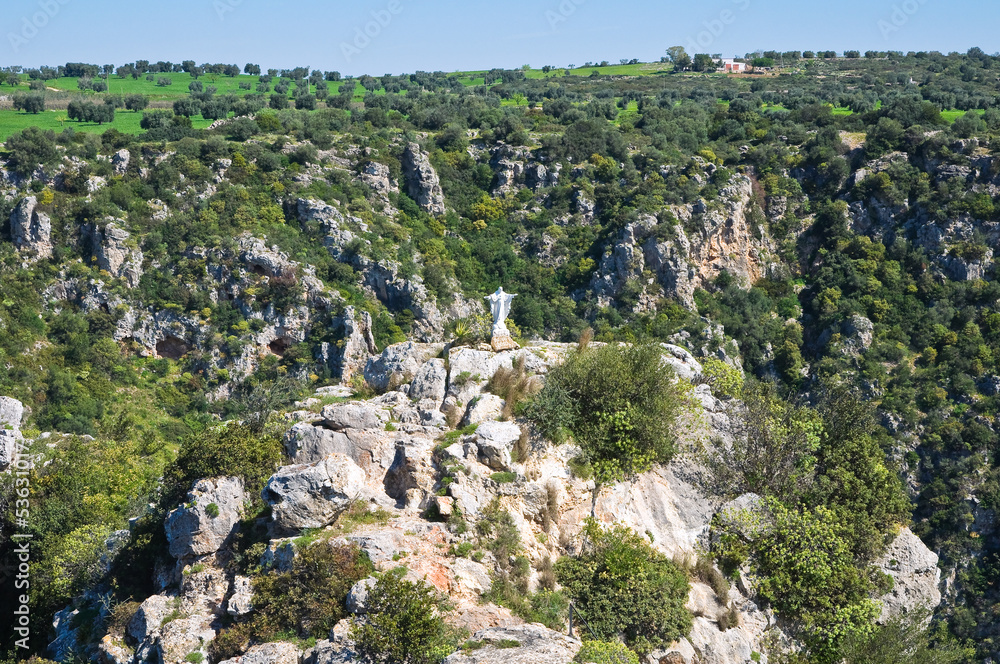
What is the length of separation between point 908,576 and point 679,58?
12146cm

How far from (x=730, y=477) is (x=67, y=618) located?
61.8 ft

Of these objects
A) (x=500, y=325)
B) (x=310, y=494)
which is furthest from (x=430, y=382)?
(x=310, y=494)

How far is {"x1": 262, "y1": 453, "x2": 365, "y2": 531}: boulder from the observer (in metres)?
18.9

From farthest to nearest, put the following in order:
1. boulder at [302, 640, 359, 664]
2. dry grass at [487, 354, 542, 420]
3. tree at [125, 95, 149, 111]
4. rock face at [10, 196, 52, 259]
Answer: tree at [125, 95, 149, 111]
rock face at [10, 196, 52, 259]
dry grass at [487, 354, 542, 420]
boulder at [302, 640, 359, 664]

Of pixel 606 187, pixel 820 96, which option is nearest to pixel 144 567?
pixel 606 187

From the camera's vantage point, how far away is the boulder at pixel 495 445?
20.6 meters

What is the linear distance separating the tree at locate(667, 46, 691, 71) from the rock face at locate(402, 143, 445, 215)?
74.2m

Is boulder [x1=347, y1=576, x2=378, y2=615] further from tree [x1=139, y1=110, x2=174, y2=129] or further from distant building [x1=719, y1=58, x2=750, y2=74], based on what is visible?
distant building [x1=719, y1=58, x2=750, y2=74]

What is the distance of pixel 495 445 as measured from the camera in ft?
67.6

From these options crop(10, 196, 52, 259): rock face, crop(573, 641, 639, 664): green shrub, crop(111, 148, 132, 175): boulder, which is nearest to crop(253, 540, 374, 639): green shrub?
crop(573, 641, 639, 664): green shrub

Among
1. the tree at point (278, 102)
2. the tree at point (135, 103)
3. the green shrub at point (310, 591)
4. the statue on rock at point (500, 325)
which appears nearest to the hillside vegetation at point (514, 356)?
the green shrub at point (310, 591)

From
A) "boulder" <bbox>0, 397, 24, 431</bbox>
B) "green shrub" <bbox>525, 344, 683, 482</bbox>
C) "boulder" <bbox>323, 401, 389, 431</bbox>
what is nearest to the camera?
"boulder" <bbox>323, 401, 389, 431</bbox>

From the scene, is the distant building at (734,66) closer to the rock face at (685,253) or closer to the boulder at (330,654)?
the rock face at (685,253)

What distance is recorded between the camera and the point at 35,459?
32.8 meters
